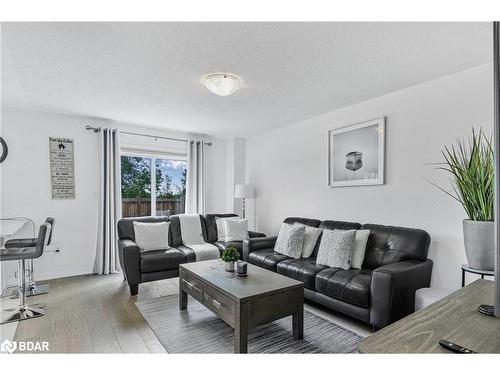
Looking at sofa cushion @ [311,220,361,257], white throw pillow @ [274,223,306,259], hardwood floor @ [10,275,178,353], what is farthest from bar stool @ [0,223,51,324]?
sofa cushion @ [311,220,361,257]

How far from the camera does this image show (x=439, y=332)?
984 millimetres

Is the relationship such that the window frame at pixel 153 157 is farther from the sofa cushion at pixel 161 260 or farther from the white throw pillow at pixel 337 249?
the white throw pillow at pixel 337 249

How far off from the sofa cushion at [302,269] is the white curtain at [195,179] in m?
2.46

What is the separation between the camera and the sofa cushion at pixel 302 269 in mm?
2904

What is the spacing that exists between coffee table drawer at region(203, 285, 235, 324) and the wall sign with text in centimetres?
303

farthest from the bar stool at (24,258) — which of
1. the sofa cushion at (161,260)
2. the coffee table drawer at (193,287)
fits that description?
the coffee table drawer at (193,287)

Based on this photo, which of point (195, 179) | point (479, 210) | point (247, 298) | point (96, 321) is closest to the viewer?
point (479, 210)

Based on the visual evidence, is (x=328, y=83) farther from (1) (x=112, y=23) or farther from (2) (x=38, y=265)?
(2) (x=38, y=265)

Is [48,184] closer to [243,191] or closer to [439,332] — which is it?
[243,191]

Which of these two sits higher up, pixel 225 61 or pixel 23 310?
pixel 225 61

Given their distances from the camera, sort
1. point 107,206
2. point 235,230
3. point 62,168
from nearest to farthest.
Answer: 1. point 62,168
2. point 107,206
3. point 235,230

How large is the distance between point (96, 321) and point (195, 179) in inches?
118

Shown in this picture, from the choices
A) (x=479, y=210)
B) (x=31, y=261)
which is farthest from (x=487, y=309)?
(x=31, y=261)
